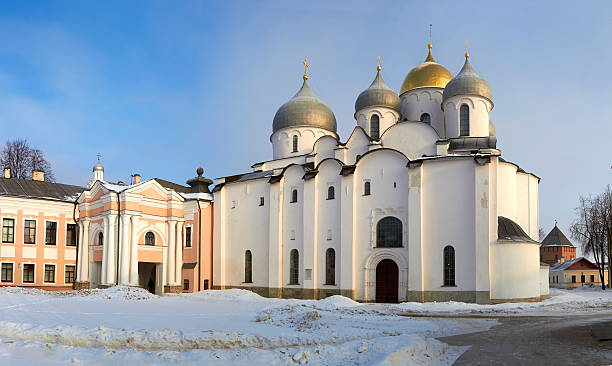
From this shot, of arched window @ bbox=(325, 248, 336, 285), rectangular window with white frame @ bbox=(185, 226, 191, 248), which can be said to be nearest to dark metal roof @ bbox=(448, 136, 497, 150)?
arched window @ bbox=(325, 248, 336, 285)

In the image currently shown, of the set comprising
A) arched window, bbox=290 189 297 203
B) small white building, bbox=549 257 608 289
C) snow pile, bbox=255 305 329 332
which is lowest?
small white building, bbox=549 257 608 289

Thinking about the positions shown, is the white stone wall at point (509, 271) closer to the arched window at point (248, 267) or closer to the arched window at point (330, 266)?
the arched window at point (330, 266)

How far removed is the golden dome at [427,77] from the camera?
3516 cm

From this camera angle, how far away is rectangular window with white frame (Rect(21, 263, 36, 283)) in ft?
104

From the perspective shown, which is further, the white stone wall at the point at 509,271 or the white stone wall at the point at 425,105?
the white stone wall at the point at 425,105

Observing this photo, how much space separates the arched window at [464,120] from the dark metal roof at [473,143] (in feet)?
3.65

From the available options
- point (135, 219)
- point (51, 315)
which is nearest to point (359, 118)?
point (135, 219)

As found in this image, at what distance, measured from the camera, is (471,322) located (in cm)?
1697

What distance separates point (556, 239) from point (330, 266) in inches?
2007

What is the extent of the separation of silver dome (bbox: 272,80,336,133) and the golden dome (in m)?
5.27

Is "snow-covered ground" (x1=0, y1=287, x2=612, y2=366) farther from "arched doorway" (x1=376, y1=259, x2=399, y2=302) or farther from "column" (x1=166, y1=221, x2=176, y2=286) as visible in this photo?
"column" (x1=166, y1=221, x2=176, y2=286)

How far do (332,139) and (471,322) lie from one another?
55.7 feet

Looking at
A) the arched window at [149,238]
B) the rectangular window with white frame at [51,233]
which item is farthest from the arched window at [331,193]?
the rectangular window with white frame at [51,233]

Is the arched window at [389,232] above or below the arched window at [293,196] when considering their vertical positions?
below
